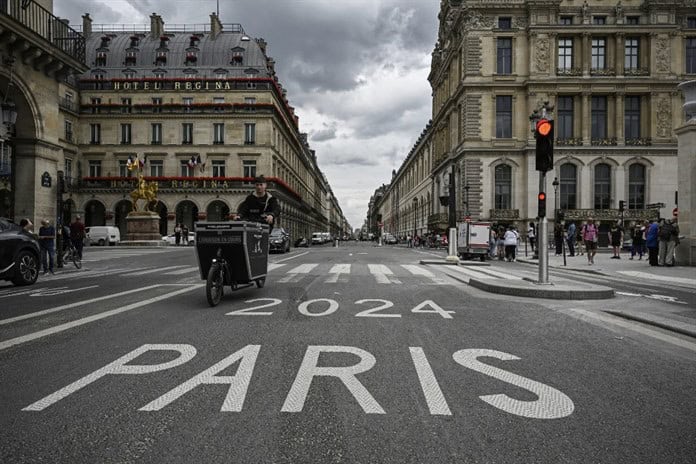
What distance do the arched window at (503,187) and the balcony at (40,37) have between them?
1543 inches

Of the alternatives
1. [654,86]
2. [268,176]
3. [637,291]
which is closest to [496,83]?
[654,86]

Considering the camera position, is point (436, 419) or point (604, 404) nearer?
point (436, 419)

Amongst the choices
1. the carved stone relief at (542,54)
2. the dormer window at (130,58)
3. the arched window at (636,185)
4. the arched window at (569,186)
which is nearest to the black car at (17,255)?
the arched window at (569,186)

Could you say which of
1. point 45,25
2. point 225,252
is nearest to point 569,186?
point 45,25

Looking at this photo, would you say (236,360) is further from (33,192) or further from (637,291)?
(33,192)

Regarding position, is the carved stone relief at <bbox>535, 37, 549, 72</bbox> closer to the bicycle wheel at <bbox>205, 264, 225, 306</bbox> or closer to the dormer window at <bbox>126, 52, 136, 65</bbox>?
the dormer window at <bbox>126, 52, 136, 65</bbox>

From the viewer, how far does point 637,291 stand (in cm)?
1034

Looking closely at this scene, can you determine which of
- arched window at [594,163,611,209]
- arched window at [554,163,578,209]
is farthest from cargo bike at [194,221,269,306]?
arched window at [594,163,611,209]

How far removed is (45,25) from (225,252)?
14364 millimetres

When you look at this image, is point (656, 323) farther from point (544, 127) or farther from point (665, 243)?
point (665, 243)

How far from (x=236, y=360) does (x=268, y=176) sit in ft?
161

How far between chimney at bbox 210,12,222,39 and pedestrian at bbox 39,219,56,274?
5138 centimetres

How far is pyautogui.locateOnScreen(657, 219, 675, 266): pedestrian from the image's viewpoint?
1769 centimetres

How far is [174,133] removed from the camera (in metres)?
53.9
